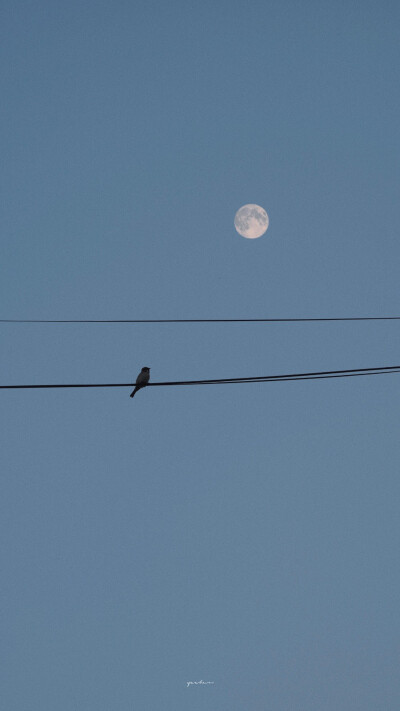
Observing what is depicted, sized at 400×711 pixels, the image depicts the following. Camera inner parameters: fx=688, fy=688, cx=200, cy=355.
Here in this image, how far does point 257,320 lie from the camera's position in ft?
38.8

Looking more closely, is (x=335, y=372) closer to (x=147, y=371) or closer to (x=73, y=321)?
(x=73, y=321)

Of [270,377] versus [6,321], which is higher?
[6,321]

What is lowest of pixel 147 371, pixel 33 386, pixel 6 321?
pixel 33 386

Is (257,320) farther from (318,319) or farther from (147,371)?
(147,371)

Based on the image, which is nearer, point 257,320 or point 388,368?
point 388,368

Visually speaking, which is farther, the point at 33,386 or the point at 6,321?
the point at 6,321

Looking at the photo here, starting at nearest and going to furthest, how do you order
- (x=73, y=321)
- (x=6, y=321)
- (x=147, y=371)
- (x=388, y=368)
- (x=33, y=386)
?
1. (x=33, y=386)
2. (x=388, y=368)
3. (x=73, y=321)
4. (x=6, y=321)
5. (x=147, y=371)

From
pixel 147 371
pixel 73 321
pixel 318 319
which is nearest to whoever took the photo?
pixel 318 319

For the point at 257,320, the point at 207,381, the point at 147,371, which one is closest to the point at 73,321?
the point at 257,320

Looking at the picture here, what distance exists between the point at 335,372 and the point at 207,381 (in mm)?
1749

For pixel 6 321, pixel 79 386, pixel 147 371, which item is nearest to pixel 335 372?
pixel 79 386

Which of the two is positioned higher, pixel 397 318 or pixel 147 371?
pixel 147 371

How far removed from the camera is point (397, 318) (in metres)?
12.4

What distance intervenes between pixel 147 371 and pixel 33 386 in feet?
33.7
